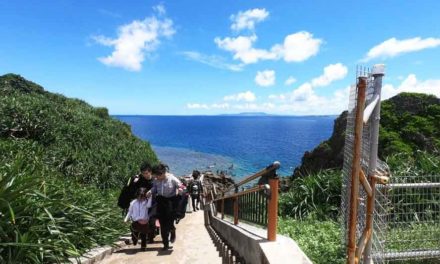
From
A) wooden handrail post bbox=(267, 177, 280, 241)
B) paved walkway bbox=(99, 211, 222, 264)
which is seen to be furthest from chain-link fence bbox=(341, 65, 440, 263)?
paved walkway bbox=(99, 211, 222, 264)

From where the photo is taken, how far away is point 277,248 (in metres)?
3.83

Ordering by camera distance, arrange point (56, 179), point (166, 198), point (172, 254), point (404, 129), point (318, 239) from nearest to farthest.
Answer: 1. point (318, 239)
2. point (172, 254)
3. point (166, 198)
4. point (56, 179)
5. point (404, 129)

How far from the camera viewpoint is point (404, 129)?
47.8 ft

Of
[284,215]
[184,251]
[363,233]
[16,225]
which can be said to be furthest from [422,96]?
[16,225]

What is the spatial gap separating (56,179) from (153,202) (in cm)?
268

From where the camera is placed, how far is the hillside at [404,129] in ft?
45.7

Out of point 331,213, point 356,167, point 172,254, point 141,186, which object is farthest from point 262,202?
point 331,213

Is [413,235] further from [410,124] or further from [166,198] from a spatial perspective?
[410,124]

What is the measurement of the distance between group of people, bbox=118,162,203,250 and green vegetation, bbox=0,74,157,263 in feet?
1.66

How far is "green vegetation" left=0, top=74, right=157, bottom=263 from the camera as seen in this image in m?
4.66

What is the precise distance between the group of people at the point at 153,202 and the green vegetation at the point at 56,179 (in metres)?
0.51

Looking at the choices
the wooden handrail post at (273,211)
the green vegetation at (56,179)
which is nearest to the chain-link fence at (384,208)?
the wooden handrail post at (273,211)

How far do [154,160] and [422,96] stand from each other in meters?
14.0

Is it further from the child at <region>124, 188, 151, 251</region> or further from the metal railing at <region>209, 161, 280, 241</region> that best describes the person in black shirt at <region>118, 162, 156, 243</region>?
the metal railing at <region>209, 161, 280, 241</region>
